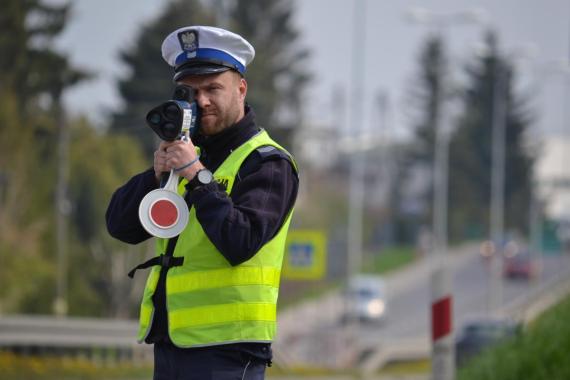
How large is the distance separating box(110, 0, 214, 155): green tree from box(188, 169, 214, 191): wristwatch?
42975 mm

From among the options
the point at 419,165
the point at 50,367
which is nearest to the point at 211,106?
the point at 50,367

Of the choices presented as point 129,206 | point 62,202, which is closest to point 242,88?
point 129,206

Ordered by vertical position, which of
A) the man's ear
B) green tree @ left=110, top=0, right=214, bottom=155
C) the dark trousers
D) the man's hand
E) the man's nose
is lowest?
the dark trousers

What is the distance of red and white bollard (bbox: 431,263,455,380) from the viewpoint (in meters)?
8.45

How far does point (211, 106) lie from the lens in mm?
4742

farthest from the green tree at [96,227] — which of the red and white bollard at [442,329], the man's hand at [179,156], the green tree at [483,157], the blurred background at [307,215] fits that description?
the green tree at [483,157]

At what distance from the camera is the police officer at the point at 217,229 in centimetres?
456

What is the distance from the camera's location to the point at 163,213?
15.1ft

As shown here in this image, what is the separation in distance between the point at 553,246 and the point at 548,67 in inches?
558

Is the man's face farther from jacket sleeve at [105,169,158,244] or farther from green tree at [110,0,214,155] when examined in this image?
green tree at [110,0,214,155]

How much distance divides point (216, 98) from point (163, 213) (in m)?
0.44

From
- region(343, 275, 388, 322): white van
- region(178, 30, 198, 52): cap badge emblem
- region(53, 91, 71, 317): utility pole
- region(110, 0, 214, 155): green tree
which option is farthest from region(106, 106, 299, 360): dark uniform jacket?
region(343, 275, 388, 322): white van

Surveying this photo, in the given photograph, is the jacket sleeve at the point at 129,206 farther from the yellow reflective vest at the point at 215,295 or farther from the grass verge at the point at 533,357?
the grass verge at the point at 533,357

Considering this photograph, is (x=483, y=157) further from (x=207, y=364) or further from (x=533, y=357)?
(x=207, y=364)
